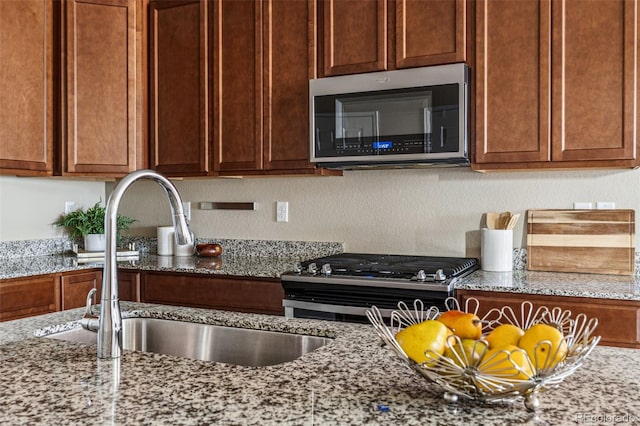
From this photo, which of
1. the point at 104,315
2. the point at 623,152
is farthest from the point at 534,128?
the point at 104,315

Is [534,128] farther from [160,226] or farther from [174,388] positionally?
[160,226]

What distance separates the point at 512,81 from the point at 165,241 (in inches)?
91.2

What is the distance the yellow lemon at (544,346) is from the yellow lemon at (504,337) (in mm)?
14

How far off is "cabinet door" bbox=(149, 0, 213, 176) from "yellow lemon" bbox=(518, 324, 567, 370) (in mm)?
2766

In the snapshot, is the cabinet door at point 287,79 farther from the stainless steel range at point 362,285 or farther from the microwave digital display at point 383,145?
the stainless steel range at point 362,285

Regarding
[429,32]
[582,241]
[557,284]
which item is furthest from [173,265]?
[582,241]

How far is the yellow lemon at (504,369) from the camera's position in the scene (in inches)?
32.2

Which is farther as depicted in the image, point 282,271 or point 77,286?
point 77,286

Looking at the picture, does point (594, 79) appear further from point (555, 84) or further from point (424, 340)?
point (424, 340)

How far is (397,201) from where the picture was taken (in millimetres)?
3277

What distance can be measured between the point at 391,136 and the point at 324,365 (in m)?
1.88

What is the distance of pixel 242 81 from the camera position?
130 inches

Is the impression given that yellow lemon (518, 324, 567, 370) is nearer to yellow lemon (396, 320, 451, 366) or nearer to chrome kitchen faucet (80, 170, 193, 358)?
yellow lemon (396, 320, 451, 366)

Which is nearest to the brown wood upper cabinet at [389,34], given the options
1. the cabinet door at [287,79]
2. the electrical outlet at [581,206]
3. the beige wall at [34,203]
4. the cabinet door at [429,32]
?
the cabinet door at [429,32]
